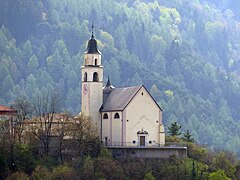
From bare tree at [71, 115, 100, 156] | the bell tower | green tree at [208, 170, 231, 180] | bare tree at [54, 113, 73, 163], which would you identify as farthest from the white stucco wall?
green tree at [208, 170, 231, 180]

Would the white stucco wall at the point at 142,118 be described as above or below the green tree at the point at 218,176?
above

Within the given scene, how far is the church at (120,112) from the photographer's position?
325ft

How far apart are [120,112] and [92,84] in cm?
577

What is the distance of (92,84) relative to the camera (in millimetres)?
102938

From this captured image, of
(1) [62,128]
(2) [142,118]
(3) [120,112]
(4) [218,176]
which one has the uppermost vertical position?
(3) [120,112]

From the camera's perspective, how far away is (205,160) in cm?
10100

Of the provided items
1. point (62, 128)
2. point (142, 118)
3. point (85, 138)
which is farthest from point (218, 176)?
point (62, 128)

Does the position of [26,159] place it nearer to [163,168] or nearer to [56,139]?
[56,139]

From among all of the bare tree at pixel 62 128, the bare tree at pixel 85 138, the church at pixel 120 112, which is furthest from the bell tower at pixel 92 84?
the bare tree at pixel 85 138

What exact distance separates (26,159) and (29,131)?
5512 millimetres

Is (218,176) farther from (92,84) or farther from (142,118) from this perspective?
(92,84)

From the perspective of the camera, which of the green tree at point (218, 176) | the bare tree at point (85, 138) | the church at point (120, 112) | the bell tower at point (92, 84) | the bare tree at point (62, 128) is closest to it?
the green tree at point (218, 176)

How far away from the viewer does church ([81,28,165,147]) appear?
99.2 m

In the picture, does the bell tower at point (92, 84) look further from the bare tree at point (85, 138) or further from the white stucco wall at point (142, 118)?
the white stucco wall at point (142, 118)
